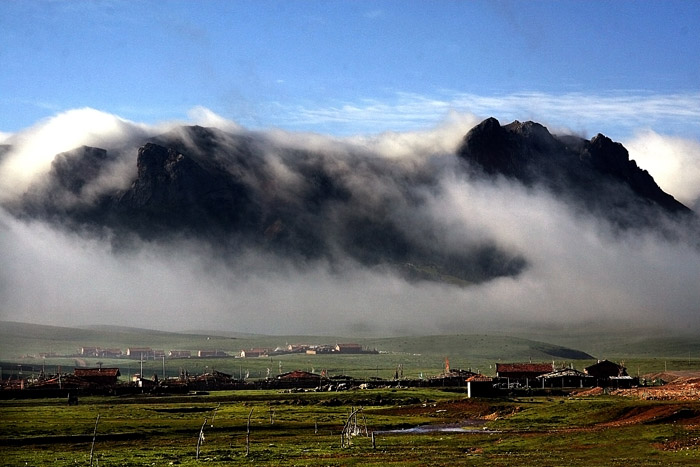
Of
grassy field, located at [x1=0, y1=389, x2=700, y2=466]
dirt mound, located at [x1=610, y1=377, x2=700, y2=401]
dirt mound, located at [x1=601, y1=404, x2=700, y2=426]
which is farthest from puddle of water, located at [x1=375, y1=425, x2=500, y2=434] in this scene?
dirt mound, located at [x1=610, y1=377, x2=700, y2=401]

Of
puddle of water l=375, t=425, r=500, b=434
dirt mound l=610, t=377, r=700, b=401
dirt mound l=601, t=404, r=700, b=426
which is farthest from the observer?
dirt mound l=610, t=377, r=700, b=401

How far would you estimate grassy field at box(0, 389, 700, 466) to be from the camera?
300 ft

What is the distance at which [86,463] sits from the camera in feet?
301

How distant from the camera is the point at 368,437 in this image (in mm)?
114812

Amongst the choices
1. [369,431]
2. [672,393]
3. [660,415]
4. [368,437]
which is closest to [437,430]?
[369,431]

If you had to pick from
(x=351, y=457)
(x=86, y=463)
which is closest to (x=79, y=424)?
(x=86, y=463)

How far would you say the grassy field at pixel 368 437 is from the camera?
300 ft

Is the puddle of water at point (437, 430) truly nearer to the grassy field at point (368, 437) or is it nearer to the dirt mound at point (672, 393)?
the grassy field at point (368, 437)

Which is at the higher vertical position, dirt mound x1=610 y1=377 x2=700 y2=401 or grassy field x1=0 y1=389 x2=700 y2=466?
dirt mound x1=610 y1=377 x2=700 y2=401

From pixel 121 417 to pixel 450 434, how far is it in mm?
50680

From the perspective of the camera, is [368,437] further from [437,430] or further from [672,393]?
[672,393]

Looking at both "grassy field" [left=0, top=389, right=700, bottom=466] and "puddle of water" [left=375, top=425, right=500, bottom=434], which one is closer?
"grassy field" [left=0, top=389, right=700, bottom=466]

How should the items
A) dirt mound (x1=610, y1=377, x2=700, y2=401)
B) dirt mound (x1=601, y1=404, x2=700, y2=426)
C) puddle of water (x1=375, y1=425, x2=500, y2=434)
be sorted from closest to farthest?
dirt mound (x1=601, y1=404, x2=700, y2=426) < puddle of water (x1=375, y1=425, x2=500, y2=434) < dirt mound (x1=610, y1=377, x2=700, y2=401)

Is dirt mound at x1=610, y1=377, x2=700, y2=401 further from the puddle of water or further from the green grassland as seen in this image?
the puddle of water
